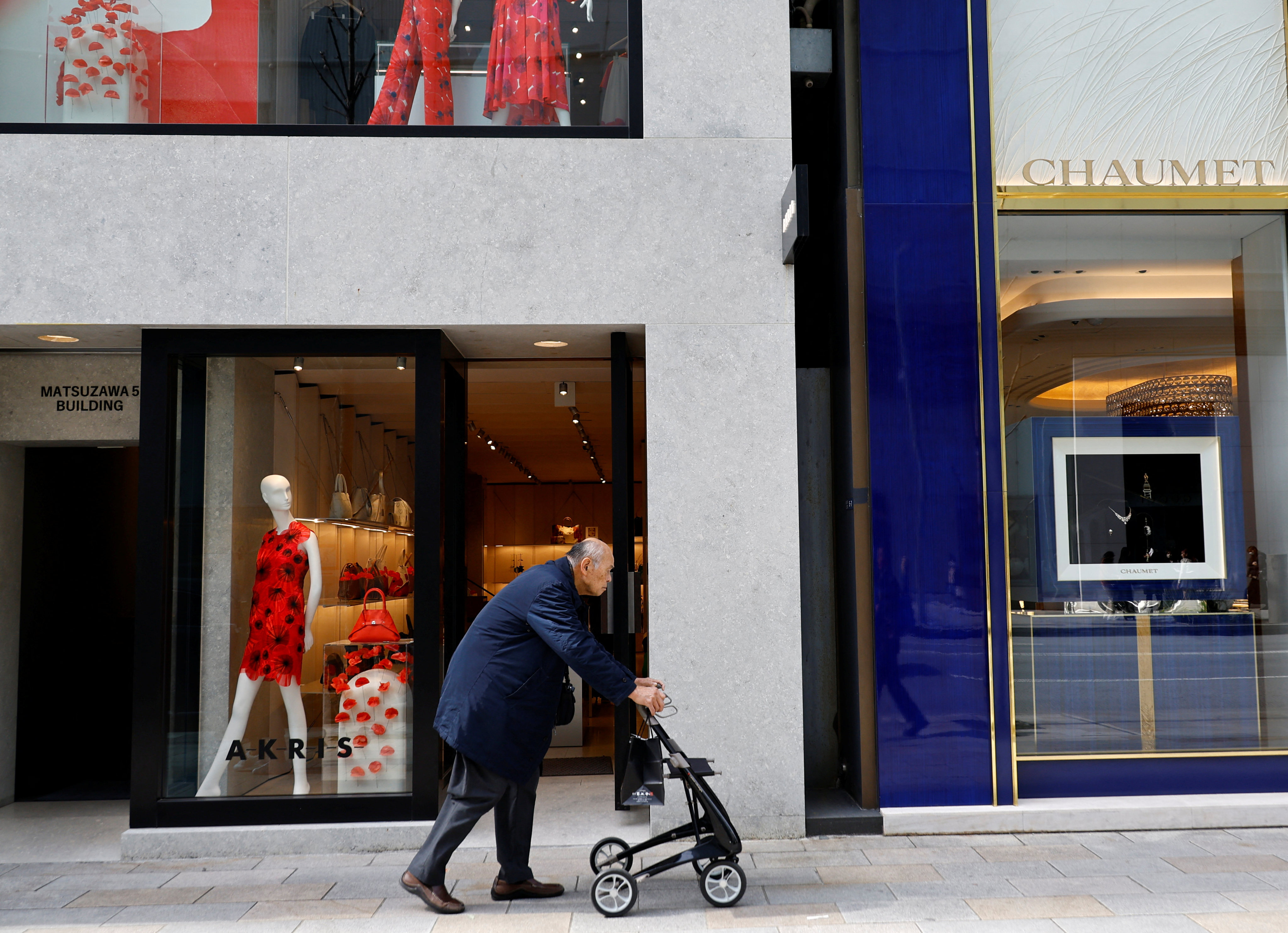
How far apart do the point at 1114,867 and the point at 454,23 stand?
6.21m

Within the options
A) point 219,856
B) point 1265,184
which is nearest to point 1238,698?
point 1265,184

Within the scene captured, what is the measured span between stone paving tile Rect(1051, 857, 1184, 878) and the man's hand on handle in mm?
2360

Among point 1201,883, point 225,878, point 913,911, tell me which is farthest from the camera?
point 225,878

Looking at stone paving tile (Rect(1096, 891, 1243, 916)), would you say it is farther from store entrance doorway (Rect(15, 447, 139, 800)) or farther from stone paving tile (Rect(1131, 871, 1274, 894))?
store entrance doorway (Rect(15, 447, 139, 800))

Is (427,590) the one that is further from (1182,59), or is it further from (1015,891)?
(1182,59)

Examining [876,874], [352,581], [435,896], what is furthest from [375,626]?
[876,874]

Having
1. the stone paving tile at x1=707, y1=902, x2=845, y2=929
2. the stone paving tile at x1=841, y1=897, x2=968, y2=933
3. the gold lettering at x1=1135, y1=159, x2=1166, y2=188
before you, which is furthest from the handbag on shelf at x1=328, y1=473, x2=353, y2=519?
the gold lettering at x1=1135, y1=159, x2=1166, y2=188

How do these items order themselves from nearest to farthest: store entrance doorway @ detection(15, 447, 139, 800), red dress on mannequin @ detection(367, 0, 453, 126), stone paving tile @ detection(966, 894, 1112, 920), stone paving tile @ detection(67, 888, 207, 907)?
stone paving tile @ detection(966, 894, 1112, 920), stone paving tile @ detection(67, 888, 207, 907), red dress on mannequin @ detection(367, 0, 453, 126), store entrance doorway @ detection(15, 447, 139, 800)

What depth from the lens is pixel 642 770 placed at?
4504 mm

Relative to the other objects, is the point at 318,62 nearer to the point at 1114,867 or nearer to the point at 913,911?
the point at 913,911

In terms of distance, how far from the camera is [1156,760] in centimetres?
619

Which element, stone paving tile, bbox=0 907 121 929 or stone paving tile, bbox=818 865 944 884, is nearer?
stone paving tile, bbox=0 907 121 929

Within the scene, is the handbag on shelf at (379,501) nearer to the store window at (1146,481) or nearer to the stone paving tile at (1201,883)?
the store window at (1146,481)

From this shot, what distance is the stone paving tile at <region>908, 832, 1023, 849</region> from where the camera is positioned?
563 centimetres
